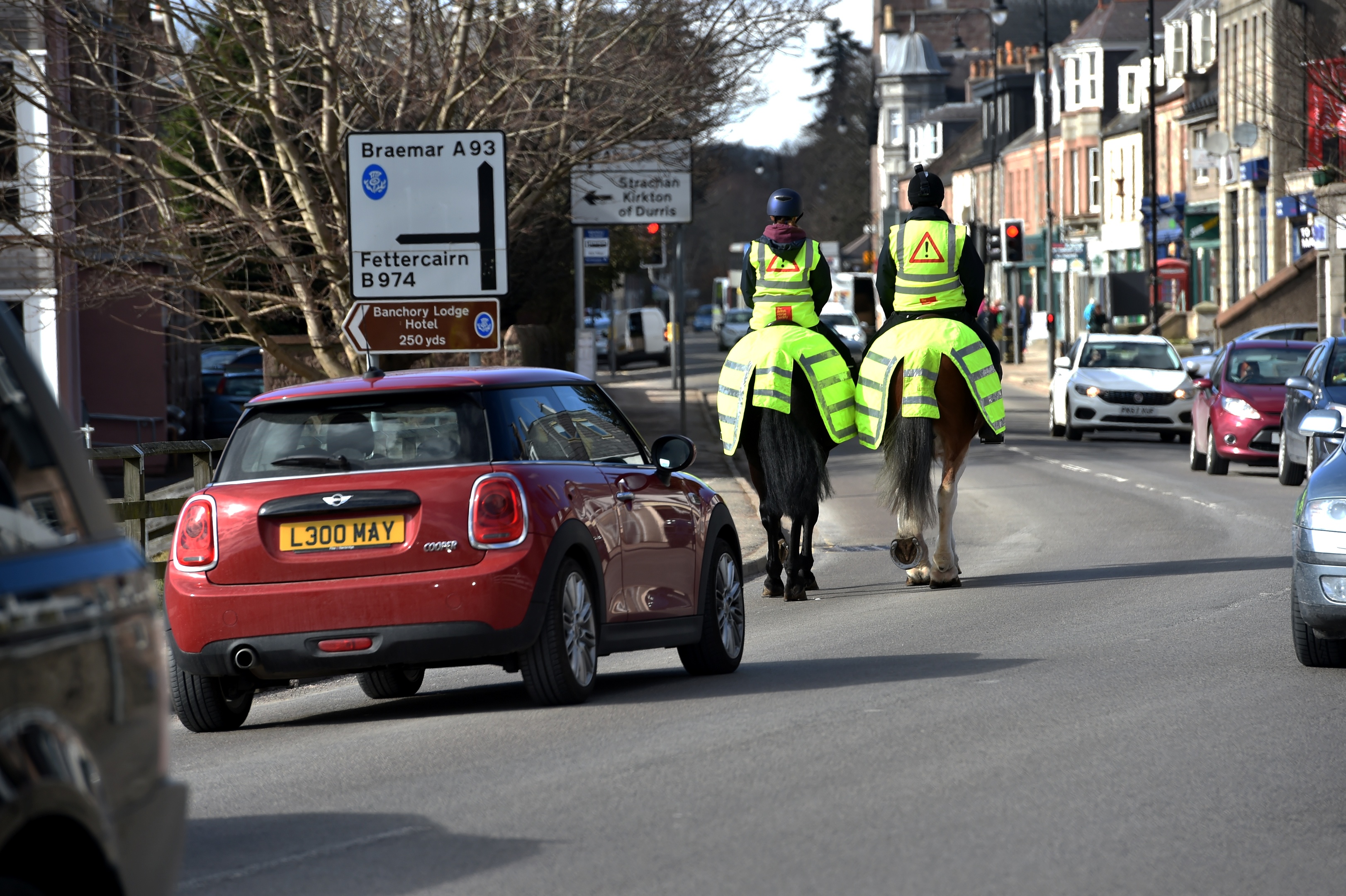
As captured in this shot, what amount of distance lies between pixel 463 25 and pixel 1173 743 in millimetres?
13670

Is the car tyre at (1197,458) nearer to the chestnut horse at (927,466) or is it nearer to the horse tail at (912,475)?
the chestnut horse at (927,466)

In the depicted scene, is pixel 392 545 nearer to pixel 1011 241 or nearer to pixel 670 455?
pixel 670 455

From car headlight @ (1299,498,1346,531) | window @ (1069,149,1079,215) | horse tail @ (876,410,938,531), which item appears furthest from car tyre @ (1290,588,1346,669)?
window @ (1069,149,1079,215)

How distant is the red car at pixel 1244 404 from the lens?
24438mm

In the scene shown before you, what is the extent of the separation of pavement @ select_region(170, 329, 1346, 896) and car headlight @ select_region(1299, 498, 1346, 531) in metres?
0.71

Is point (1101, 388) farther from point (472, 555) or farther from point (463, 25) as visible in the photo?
point (472, 555)

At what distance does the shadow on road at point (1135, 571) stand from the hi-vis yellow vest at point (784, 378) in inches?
66.2

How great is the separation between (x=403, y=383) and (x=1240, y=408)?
17.8 m

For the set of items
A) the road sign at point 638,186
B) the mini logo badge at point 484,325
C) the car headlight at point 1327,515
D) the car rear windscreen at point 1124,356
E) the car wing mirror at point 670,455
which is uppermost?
the road sign at point 638,186

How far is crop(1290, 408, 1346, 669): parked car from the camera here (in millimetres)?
9242

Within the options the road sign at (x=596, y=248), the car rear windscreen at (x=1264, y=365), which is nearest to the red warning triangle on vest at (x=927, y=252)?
the car rear windscreen at (x=1264, y=365)

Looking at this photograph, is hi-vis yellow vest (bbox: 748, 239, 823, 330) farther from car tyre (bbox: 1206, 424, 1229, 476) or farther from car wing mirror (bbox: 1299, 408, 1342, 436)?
car tyre (bbox: 1206, 424, 1229, 476)

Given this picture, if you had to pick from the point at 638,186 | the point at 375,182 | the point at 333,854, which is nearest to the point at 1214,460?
the point at 638,186

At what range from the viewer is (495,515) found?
825cm
